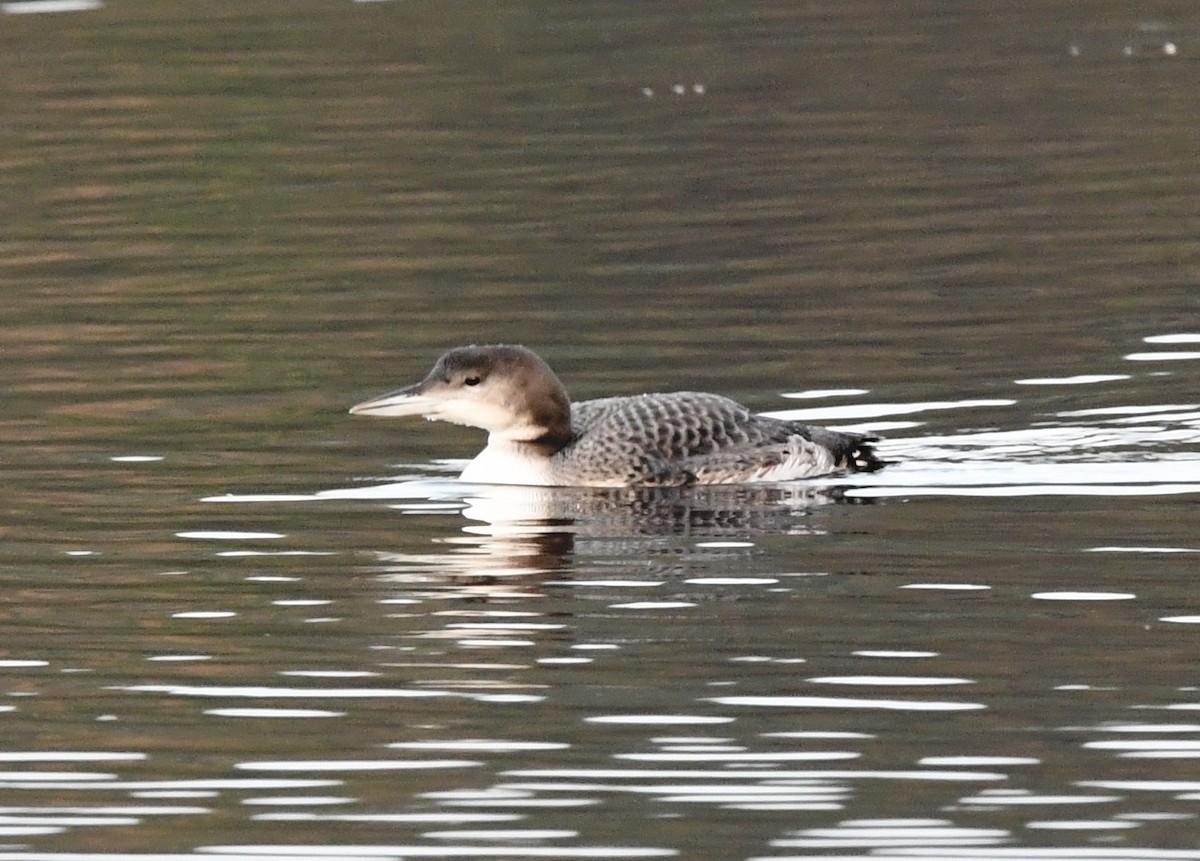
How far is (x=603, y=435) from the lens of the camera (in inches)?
489

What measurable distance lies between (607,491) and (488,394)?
2.18 feet

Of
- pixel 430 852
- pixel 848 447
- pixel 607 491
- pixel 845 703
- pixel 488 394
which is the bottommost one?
pixel 430 852

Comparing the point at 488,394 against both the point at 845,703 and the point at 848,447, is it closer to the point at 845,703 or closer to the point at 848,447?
the point at 848,447

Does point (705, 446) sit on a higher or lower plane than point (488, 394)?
lower

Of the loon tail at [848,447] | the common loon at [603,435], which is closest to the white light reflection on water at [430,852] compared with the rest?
the common loon at [603,435]

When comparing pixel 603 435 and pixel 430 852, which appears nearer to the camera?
pixel 430 852

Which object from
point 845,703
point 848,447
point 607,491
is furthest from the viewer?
point 848,447

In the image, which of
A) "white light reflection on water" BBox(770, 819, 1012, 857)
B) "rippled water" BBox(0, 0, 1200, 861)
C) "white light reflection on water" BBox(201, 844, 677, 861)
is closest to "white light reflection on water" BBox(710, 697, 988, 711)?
"rippled water" BBox(0, 0, 1200, 861)

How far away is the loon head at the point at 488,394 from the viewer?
12445 millimetres

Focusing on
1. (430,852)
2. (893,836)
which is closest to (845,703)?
(893,836)

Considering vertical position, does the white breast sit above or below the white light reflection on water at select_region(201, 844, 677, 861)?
above

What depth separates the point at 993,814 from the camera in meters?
7.34

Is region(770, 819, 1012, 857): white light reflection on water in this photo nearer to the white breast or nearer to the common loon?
the common loon

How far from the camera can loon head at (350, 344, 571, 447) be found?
1245 centimetres
